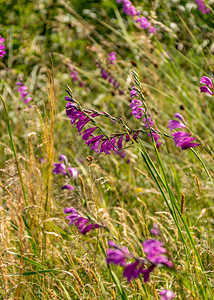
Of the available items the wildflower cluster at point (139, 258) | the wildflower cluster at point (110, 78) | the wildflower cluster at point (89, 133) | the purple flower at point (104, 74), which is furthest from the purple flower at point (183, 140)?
the purple flower at point (104, 74)

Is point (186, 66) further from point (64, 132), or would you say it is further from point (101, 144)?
point (101, 144)

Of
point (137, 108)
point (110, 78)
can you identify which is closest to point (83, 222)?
point (137, 108)

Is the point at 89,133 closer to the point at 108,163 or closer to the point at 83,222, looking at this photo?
the point at 83,222

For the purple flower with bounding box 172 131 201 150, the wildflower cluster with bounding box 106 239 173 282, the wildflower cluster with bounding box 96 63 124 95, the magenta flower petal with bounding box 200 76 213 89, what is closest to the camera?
the wildflower cluster with bounding box 106 239 173 282

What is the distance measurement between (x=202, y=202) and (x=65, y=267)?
0.97 m

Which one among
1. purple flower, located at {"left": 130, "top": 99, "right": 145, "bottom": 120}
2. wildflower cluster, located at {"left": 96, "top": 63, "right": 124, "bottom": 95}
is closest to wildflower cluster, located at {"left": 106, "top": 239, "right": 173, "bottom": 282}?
purple flower, located at {"left": 130, "top": 99, "right": 145, "bottom": 120}

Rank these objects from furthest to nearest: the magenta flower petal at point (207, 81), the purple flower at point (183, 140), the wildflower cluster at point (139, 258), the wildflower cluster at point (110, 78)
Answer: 1. the wildflower cluster at point (110, 78)
2. the magenta flower petal at point (207, 81)
3. the purple flower at point (183, 140)
4. the wildflower cluster at point (139, 258)

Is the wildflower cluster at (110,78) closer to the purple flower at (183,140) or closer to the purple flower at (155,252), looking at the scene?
the purple flower at (183,140)

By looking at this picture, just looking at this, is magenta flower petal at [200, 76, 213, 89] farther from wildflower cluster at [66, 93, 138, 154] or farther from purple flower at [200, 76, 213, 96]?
wildflower cluster at [66, 93, 138, 154]

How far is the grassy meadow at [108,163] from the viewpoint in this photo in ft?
3.92

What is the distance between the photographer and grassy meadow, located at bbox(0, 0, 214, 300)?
119 centimetres

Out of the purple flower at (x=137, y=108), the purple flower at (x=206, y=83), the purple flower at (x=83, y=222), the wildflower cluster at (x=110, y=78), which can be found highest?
the purple flower at (x=206, y=83)

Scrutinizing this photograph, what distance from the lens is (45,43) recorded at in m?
5.18

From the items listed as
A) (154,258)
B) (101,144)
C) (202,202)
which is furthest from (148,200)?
(154,258)
